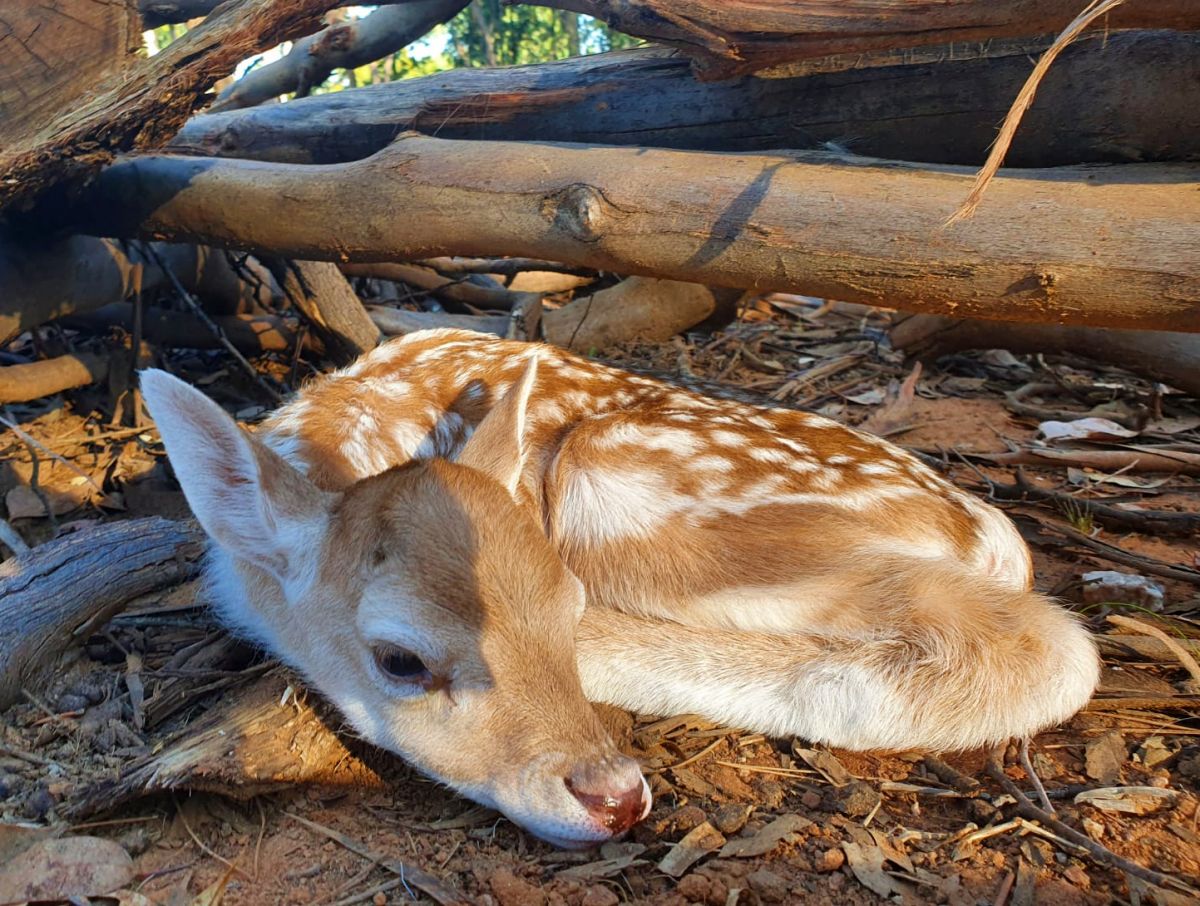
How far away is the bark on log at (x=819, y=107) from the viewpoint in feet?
11.3

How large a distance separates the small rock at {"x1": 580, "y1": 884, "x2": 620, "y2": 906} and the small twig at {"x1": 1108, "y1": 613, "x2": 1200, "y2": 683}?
6.50ft

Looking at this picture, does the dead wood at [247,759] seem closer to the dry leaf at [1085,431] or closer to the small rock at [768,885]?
the small rock at [768,885]

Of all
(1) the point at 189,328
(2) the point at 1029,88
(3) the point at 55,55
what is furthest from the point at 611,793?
(1) the point at 189,328

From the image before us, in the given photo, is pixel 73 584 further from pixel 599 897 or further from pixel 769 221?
pixel 769 221

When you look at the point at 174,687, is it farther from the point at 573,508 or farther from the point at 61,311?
the point at 61,311

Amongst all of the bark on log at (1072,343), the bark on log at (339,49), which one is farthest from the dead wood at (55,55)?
the bark on log at (1072,343)

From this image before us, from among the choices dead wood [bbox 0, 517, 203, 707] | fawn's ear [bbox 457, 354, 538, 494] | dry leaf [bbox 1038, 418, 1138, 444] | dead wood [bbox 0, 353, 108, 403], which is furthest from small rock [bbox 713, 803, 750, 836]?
dead wood [bbox 0, 353, 108, 403]

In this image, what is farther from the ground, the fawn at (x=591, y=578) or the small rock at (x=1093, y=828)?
the fawn at (x=591, y=578)

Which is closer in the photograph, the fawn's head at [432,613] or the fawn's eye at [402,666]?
the fawn's head at [432,613]

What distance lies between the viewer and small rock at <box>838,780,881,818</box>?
2.41m

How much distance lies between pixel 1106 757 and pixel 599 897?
154 centimetres

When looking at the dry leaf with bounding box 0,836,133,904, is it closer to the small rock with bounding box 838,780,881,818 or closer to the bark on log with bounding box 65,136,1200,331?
the small rock with bounding box 838,780,881,818

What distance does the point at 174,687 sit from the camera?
3.04 meters

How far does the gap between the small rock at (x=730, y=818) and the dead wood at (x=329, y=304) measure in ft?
13.0
